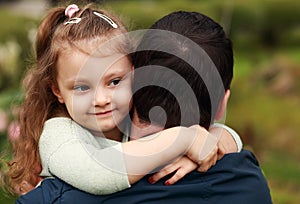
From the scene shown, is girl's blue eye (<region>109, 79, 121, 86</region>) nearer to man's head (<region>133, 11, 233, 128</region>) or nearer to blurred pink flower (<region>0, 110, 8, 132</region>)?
man's head (<region>133, 11, 233, 128</region>)

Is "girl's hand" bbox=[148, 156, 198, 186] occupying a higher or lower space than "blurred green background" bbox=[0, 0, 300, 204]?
higher

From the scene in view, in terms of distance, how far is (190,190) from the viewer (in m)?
1.98

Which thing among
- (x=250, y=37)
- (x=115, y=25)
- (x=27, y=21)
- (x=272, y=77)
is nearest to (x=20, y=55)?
(x=27, y=21)

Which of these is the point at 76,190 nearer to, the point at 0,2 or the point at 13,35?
the point at 13,35

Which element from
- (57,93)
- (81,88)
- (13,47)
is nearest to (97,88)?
(81,88)

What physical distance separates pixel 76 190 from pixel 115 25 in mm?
567

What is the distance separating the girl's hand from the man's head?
0.11 meters

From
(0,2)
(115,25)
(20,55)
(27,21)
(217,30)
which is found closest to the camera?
(217,30)

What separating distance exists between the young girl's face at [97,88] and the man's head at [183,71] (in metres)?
0.05

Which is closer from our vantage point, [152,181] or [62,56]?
[152,181]

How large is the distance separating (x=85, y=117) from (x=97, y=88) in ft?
0.32

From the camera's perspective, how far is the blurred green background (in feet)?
22.5

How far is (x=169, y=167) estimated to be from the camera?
201 centimetres

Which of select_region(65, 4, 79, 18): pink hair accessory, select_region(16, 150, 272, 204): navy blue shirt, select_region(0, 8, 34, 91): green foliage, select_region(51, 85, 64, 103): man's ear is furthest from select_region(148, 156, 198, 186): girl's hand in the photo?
select_region(0, 8, 34, 91): green foliage
